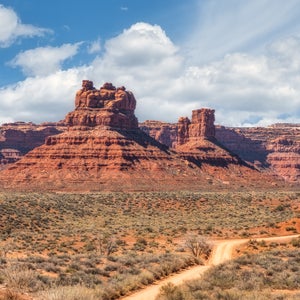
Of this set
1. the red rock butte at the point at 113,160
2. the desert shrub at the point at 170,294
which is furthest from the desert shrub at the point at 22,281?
the red rock butte at the point at 113,160

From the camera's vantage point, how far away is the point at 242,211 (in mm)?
67562

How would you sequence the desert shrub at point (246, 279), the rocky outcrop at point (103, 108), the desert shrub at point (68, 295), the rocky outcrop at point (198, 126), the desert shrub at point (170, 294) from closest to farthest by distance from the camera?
the desert shrub at point (68, 295)
the desert shrub at point (170, 294)
the desert shrub at point (246, 279)
the rocky outcrop at point (103, 108)
the rocky outcrop at point (198, 126)

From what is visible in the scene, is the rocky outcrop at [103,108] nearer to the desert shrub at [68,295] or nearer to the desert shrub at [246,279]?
the desert shrub at [246,279]

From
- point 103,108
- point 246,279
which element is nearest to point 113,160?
point 103,108

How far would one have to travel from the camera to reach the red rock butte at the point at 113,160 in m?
113

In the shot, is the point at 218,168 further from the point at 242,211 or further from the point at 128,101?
the point at 242,211

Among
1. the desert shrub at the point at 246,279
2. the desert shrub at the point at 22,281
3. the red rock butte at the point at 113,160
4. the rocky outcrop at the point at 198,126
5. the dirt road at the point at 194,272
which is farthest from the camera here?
the rocky outcrop at the point at 198,126

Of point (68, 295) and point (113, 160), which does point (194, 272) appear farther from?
point (113, 160)

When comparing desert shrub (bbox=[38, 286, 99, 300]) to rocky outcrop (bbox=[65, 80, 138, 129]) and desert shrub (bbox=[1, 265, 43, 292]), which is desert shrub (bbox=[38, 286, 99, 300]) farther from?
rocky outcrop (bbox=[65, 80, 138, 129])

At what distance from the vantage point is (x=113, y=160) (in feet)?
397

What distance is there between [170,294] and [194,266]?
37.8 feet

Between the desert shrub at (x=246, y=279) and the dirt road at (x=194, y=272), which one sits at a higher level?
the desert shrub at (x=246, y=279)

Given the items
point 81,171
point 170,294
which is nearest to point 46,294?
point 170,294

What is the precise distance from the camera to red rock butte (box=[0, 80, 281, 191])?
113m
